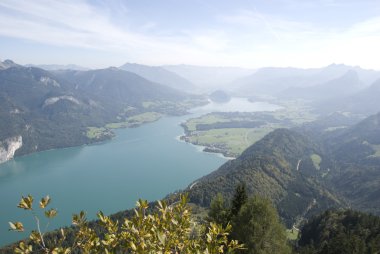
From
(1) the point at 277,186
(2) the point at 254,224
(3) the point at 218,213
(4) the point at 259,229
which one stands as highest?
(2) the point at 254,224

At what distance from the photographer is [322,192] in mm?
123688

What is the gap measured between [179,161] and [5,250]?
99.0 m

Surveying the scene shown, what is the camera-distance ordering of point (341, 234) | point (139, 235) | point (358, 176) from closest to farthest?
point (139, 235)
point (341, 234)
point (358, 176)

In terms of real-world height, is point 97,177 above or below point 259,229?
below

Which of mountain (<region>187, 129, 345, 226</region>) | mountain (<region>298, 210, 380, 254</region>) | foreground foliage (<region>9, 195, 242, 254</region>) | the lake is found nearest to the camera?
foreground foliage (<region>9, 195, 242, 254</region>)

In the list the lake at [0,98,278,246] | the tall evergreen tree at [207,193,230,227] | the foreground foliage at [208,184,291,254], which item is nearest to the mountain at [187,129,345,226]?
the lake at [0,98,278,246]

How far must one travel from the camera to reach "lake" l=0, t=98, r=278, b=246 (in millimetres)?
109750

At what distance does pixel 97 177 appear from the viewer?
142000 mm

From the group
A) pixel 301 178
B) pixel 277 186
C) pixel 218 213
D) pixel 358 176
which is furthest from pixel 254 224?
pixel 358 176

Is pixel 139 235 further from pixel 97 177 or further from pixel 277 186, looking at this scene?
pixel 97 177

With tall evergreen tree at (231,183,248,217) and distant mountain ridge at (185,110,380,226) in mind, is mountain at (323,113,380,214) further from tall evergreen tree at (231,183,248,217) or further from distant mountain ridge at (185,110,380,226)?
tall evergreen tree at (231,183,248,217)

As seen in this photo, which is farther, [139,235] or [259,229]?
[259,229]

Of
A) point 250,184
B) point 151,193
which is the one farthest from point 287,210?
point 151,193

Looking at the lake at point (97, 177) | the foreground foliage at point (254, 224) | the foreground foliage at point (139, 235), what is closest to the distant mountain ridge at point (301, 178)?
the lake at point (97, 177)
